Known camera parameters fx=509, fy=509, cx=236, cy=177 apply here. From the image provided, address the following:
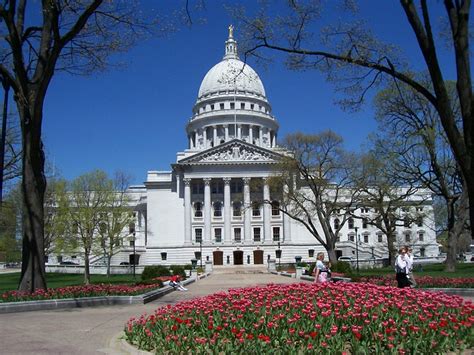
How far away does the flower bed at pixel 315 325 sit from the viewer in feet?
27.2

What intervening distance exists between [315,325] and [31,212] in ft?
42.5

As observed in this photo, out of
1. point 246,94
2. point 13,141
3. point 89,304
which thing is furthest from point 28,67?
point 246,94

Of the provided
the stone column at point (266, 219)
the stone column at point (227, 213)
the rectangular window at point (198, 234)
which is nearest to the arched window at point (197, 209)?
the rectangular window at point (198, 234)

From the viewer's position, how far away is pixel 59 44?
17969 millimetres

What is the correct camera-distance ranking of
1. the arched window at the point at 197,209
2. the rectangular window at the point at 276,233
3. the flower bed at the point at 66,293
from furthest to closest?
the arched window at the point at 197,209, the rectangular window at the point at 276,233, the flower bed at the point at 66,293

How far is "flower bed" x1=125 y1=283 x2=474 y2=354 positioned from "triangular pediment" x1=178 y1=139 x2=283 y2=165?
68.1m

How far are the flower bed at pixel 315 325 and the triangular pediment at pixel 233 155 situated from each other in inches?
2682

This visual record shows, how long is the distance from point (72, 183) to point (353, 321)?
161ft

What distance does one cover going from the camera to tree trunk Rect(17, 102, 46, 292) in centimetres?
1841

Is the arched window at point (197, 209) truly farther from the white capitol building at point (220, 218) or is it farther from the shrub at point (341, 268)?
the shrub at point (341, 268)

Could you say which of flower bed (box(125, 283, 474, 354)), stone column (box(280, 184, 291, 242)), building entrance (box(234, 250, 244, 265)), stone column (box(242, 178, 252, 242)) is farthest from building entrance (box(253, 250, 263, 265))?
flower bed (box(125, 283, 474, 354))

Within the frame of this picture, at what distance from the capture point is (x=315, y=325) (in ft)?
29.9

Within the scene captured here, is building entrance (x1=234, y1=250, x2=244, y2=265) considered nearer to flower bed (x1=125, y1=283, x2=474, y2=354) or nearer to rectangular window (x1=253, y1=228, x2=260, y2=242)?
rectangular window (x1=253, y1=228, x2=260, y2=242)

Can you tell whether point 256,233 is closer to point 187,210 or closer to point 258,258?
point 258,258
